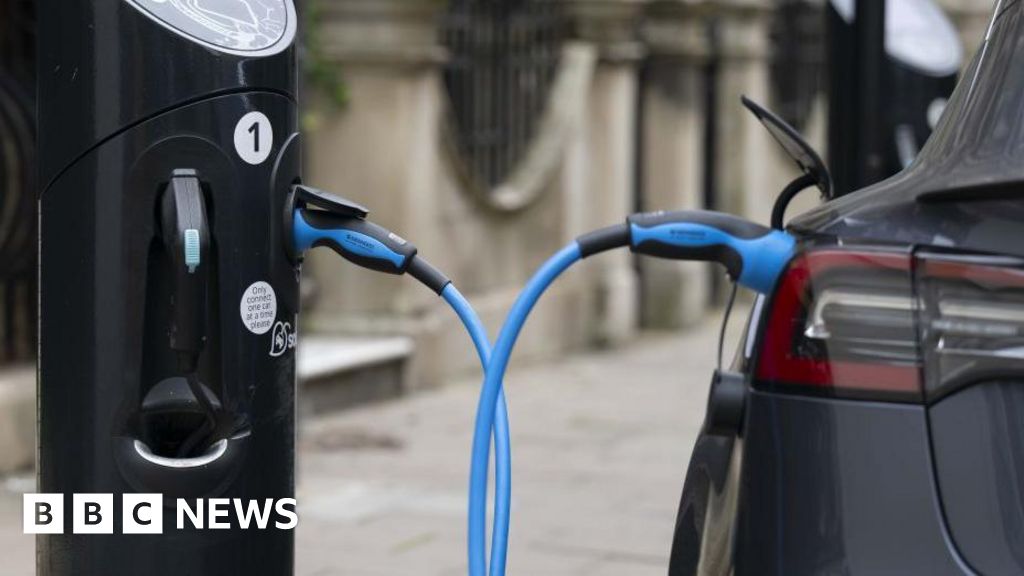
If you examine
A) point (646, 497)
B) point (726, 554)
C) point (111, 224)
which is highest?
point (111, 224)

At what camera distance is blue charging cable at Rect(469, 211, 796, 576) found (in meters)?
3.16

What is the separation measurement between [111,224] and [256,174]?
276mm

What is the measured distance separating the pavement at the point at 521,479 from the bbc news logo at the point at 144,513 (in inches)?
101

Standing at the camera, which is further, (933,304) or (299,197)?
(299,197)

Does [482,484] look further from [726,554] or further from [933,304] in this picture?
[933,304]

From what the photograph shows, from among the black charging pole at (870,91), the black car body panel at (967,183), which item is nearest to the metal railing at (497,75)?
the black charging pole at (870,91)

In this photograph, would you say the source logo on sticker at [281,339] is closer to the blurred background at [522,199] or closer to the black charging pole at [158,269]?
the black charging pole at [158,269]

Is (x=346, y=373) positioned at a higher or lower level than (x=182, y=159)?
lower

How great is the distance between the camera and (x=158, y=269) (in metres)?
3.26

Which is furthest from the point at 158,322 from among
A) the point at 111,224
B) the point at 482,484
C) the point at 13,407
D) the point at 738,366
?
the point at 13,407

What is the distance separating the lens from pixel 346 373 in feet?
30.8

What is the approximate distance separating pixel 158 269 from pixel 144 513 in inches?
17.2

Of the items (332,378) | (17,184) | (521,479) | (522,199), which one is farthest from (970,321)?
(522,199)

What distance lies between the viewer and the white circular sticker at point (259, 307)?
10.9 feet
